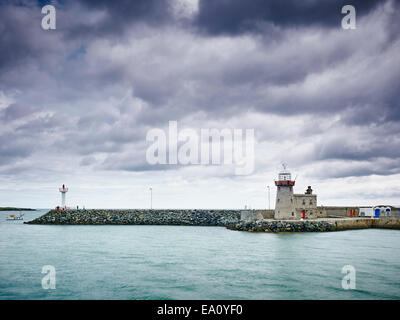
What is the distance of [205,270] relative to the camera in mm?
21812

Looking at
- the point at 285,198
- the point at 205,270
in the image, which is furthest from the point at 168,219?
the point at 205,270

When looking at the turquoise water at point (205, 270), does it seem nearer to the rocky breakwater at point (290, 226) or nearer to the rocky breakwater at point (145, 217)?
the rocky breakwater at point (290, 226)

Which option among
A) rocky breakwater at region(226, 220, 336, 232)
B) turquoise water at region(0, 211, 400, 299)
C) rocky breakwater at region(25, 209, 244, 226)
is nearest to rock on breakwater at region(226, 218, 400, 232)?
rocky breakwater at region(226, 220, 336, 232)

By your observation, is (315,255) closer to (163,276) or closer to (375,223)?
(163,276)

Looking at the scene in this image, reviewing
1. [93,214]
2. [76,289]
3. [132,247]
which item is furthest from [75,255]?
[93,214]

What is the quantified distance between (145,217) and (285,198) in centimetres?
2988

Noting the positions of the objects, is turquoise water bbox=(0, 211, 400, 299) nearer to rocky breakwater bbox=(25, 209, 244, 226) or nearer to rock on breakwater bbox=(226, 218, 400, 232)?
rock on breakwater bbox=(226, 218, 400, 232)

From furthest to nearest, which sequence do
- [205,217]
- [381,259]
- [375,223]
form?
1. [205,217]
2. [375,223]
3. [381,259]

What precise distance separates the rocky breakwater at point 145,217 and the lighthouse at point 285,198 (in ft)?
47.6

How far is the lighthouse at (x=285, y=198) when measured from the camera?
4559 cm

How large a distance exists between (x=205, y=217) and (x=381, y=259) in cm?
3866

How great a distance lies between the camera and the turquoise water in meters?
16.9

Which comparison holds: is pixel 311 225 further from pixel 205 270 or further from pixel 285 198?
pixel 205 270

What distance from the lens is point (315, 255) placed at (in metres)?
26.7
